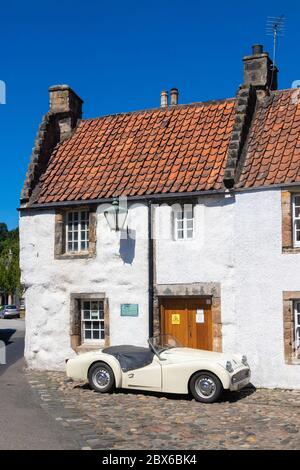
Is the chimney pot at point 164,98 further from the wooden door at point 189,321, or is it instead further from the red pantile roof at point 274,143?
the wooden door at point 189,321

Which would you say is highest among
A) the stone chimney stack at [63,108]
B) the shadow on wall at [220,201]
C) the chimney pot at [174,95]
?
the chimney pot at [174,95]

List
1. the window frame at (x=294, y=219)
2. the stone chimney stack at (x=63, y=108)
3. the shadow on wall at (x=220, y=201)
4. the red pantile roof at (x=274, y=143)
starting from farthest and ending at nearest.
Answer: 1. the stone chimney stack at (x=63, y=108)
2. the shadow on wall at (x=220, y=201)
3. the red pantile roof at (x=274, y=143)
4. the window frame at (x=294, y=219)

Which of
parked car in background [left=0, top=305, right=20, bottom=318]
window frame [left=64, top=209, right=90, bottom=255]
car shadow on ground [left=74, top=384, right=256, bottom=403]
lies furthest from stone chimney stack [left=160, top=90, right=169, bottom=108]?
parked car in background [left=0, top=305, right=20, bottom=318]

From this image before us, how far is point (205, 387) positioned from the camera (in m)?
12.0

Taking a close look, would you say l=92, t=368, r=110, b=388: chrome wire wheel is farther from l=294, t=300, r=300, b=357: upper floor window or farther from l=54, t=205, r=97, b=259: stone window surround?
l=294, t=300, r=300, b=357: upper floor window

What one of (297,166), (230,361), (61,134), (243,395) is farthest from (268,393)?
(61,134)

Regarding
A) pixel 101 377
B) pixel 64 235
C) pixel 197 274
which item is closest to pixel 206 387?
pixel 101 377

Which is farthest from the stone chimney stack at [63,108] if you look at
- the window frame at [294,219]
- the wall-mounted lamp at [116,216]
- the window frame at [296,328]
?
the window frame at [296,328]

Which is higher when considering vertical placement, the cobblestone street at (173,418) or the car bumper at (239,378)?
the car bumper at (239,378)

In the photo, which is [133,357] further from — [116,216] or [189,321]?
[116,216]

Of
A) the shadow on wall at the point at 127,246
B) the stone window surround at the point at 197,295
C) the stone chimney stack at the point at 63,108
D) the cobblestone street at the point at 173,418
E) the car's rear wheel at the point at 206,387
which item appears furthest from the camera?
the stone chimney stack at the point at 63,108

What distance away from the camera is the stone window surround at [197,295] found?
14.3 m

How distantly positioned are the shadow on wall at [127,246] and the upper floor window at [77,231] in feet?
3.86
